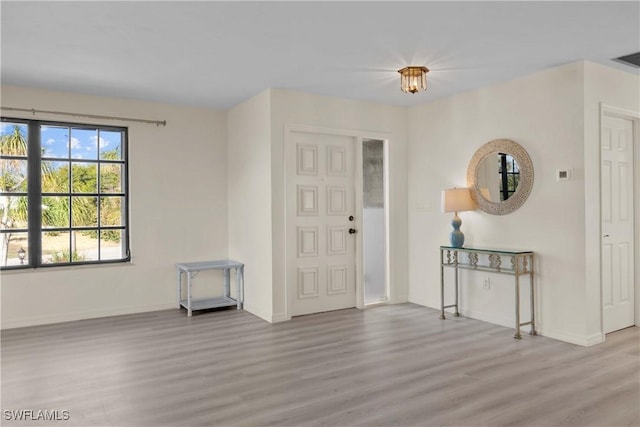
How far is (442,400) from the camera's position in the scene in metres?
2.92

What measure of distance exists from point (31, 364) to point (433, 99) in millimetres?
4767

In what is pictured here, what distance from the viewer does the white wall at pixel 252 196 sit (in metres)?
4.98

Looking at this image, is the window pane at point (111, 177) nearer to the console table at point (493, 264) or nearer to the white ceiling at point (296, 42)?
the white ceiling at point (296, 42)

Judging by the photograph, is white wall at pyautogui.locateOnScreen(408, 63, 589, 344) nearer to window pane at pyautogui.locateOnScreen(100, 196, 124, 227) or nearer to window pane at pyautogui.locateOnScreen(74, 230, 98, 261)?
window pane at pyautogui.locateOnScreen(100, 196, 124, 227)

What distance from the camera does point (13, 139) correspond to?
4844 mm

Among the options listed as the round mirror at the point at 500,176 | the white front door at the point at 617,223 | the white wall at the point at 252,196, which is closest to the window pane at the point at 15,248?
the white wall at the point at 252,196

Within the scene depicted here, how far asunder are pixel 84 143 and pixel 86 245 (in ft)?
3.80

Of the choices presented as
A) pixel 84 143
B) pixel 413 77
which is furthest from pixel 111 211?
pixel 413 77

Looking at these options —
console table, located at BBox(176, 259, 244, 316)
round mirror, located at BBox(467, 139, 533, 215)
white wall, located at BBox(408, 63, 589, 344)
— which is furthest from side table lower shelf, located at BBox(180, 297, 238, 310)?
round mirror, located at BBox(467, 139, 533, 215)

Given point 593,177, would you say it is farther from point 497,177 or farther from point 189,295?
point 189,295

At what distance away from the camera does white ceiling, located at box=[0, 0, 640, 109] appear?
2.95 meters

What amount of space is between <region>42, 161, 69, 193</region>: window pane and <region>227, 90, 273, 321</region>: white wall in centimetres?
186

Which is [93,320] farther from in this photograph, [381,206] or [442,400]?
[442,400]

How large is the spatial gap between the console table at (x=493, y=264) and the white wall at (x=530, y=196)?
0.10 metres
